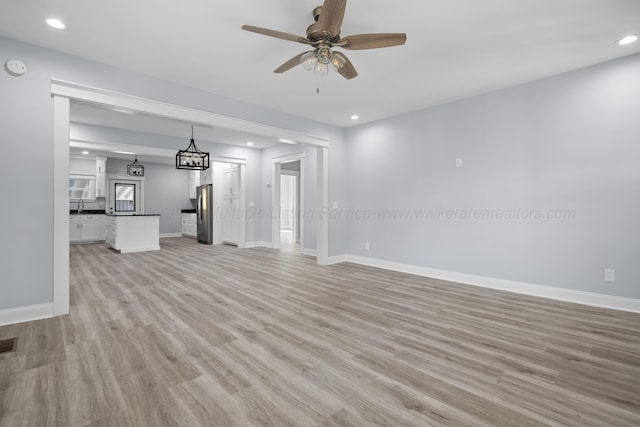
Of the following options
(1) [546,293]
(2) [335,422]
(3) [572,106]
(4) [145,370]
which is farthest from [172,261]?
(3) [572,106]

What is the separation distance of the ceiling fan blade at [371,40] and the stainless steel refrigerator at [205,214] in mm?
6993

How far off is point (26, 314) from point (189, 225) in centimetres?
769

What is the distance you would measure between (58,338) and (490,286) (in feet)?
15.7

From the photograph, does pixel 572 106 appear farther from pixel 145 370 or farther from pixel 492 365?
pixel 145 370

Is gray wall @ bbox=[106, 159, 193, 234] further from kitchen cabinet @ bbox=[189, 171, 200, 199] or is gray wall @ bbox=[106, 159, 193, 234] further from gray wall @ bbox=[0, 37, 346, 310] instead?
gray wall @ bbox=[0, 37, 346, 310]

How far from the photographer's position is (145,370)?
1917 mm

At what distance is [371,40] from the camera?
218 centimetres

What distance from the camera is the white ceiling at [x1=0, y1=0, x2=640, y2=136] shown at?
233cm

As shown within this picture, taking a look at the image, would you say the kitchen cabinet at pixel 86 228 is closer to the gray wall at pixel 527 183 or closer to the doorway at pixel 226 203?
the doorway at pixel 226 203

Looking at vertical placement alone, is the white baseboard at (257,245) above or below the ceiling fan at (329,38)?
below

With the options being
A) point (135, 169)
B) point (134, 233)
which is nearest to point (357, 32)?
point (134, 233)

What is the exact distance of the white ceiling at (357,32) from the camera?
2.33 metres

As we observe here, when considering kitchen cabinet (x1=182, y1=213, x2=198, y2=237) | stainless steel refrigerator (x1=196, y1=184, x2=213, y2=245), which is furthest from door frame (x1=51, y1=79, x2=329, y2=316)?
kitchen cabinet (x1=182, y1=213, x2=198, y2=237)

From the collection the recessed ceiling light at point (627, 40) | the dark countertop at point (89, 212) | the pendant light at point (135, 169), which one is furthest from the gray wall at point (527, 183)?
the dark countertop at point (89, 212)
